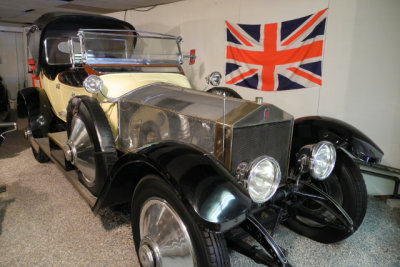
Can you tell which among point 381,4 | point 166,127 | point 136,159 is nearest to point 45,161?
point 166,127

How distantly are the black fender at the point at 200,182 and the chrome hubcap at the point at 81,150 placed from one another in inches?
33.4

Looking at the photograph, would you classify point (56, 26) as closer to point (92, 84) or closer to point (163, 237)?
point (92, 84)

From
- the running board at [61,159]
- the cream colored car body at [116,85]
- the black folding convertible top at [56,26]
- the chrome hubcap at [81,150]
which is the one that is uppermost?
the black folding convertible top at [56,26]

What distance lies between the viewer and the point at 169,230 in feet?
4.83

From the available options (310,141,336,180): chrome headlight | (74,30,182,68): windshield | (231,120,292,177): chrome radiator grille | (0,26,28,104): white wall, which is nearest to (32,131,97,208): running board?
(74,30,182,68): windshield

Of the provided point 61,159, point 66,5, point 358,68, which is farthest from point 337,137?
point 66,5

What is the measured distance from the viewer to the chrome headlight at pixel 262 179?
1.47m

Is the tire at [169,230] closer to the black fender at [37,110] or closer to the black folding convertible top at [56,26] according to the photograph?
the black fender at [37,110]

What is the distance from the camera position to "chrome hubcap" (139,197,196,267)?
4.57ft

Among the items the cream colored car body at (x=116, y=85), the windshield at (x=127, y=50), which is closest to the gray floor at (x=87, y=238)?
the cream colored car body at (x=116, y=85)

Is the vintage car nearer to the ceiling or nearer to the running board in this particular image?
the running board

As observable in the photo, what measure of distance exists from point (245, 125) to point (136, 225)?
916mm

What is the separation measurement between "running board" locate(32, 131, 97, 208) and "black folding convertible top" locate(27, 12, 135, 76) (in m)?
0.96

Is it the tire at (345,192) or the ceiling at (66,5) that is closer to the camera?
the tire at (345,192)
